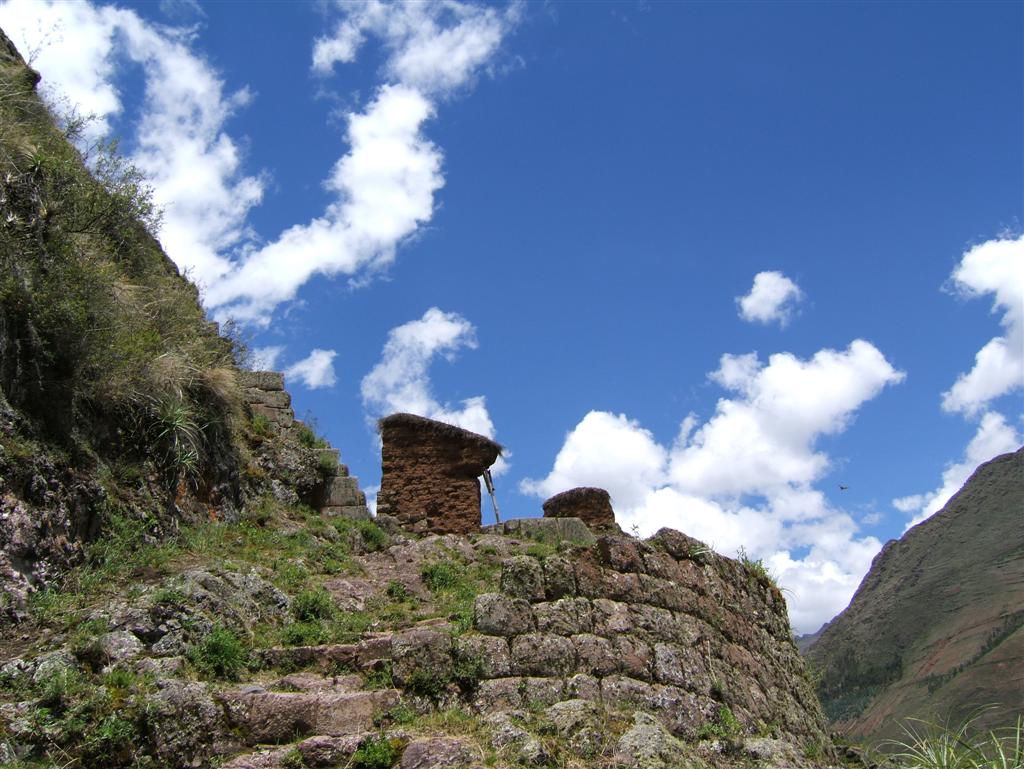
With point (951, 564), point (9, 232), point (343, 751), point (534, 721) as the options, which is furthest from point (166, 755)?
point (951, 564)

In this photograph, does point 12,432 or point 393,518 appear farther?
point 393,518

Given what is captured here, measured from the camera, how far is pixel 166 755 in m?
5.68

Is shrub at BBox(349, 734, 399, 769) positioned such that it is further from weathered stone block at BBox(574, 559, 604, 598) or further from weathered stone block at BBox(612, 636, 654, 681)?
weathered stone block at BBox(574, 559, 604, 598)

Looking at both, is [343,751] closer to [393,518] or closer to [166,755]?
[166,755]

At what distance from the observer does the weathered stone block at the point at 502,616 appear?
7.16 m

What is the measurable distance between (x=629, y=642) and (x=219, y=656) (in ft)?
10.5

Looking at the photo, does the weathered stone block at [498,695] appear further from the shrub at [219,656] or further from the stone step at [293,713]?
the shrub at [219,656]

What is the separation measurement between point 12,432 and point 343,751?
13.4 feet

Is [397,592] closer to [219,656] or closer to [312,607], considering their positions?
[312,607]

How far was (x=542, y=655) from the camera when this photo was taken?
702 cm

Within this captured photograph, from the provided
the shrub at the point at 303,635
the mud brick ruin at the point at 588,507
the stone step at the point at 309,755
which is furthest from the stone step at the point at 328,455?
the stone step at the point at 309,755

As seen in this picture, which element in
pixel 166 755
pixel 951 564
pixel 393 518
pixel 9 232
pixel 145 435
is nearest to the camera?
pixel 166 755

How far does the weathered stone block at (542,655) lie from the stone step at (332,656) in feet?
3.24

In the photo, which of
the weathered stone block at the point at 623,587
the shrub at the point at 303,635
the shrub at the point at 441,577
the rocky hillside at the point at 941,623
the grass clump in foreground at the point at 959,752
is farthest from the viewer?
the rocky hillside at the point at 941,623
